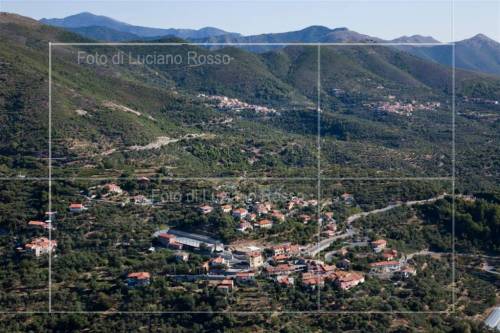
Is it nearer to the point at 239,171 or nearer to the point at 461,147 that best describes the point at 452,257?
the point at 239,171

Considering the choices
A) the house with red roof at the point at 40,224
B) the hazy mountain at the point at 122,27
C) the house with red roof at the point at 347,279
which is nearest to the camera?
the house with red roof at the point at 347,279

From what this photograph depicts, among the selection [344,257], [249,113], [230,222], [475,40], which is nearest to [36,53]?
[249,113]

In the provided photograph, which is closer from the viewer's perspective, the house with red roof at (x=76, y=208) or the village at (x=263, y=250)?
the village at (x=263, y=250)

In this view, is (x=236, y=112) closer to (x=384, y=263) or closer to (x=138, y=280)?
(x=384, y=263)

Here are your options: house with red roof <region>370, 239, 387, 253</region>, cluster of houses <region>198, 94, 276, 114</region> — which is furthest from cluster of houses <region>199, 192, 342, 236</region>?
cluster of houses <region>198, 94, 276, 114</region>

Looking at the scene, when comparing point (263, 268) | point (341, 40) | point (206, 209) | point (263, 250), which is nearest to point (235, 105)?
point (206, 209)

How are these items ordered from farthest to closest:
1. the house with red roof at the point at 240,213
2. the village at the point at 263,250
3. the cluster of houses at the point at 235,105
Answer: the cluster of houses at the point at 235,105 < the house with red roof at the point at 240,213 < the village at the point at 263,250

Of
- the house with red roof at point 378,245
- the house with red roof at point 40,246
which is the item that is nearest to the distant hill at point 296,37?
the house with red roof at point 378,245

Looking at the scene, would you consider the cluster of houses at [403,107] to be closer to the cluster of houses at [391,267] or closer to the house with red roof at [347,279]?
the cluster of houses at [391,267]
